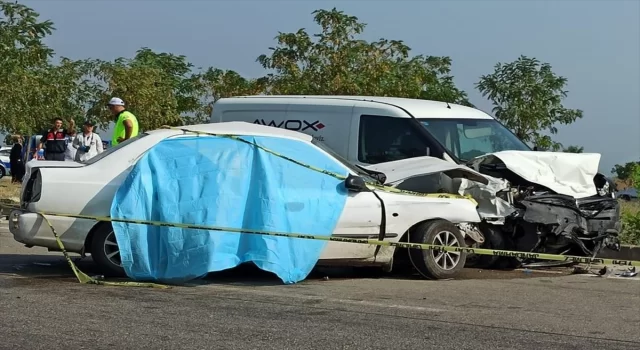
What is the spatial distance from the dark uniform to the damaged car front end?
28.2 feet

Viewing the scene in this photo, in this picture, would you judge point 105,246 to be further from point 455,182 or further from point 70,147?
point 70,147

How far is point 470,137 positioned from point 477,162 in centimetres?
94

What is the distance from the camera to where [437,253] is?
10312 millimetres

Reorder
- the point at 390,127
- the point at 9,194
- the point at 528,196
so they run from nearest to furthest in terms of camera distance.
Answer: the point at 528,196
the point at 390,127
the point at 9,194

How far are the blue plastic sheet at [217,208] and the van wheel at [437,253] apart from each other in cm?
101

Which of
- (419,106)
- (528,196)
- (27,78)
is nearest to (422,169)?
(528,196)

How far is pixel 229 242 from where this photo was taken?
9.27 m

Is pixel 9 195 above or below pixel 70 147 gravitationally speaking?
below

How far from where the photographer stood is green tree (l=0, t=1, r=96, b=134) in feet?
78.7

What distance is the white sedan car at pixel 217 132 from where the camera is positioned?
370 inches

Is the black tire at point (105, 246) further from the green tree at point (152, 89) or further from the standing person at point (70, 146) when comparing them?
the green tree at point (152, 89)

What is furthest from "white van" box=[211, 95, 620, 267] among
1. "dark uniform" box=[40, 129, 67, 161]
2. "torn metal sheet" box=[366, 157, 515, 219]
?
"dark uniform" box=[40, 129, 67, 161]

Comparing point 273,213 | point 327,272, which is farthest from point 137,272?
point 327,272

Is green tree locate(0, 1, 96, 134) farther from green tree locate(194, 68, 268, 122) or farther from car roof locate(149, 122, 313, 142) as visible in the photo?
car roof locate(149, 122, 313, 142)
